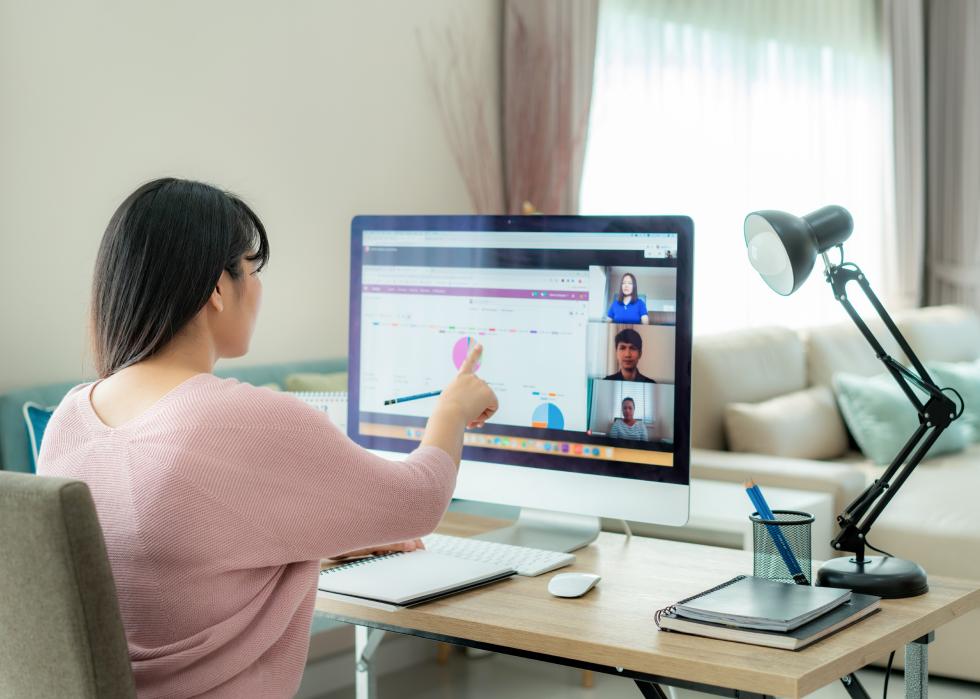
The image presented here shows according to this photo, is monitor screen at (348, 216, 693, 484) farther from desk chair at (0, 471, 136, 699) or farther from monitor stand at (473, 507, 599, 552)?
desk chair at (0, 471, 136, 699)

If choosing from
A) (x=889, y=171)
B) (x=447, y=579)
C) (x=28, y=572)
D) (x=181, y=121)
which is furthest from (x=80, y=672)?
(x=889, y=171)

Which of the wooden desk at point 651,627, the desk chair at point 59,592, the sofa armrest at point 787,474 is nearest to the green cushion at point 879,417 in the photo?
the sofa armrest at point 787,474

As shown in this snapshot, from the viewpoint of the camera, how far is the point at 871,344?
4.97ft

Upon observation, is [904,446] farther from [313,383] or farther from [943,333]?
[943,333]

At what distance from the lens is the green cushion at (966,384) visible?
4.16 meters

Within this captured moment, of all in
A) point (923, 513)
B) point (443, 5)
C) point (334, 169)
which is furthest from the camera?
point (443, 5)

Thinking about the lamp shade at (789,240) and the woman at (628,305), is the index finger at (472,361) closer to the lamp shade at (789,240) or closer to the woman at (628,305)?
the woman at (628,305)

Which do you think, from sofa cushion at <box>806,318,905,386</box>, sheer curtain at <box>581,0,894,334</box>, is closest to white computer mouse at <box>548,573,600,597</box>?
sheer curtain at <box>581,0,894,334</box>

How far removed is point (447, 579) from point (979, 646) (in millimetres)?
1985

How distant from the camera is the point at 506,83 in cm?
403

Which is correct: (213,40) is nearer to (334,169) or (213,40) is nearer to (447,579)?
(334,169)

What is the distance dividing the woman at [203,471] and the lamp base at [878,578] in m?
0.54

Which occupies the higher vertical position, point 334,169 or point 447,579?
point 334,169

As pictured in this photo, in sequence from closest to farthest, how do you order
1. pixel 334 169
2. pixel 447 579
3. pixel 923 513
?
pixel 447 579
pixel 923 513
pixel 334 169
